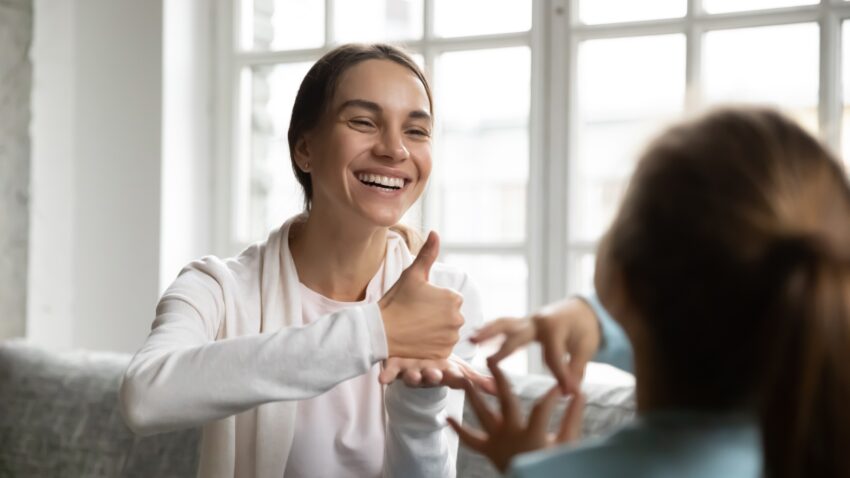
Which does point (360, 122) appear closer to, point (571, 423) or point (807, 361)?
point (571, 423)

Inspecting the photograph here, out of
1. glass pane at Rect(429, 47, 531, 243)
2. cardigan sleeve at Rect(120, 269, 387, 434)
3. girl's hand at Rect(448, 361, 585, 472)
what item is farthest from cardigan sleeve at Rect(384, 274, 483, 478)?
glass pane at Rect(429, 47, 531, 243)

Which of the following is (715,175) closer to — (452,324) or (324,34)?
(452,324)

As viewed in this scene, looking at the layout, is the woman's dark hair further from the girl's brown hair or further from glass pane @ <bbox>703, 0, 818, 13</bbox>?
glass pane @ <bbox>703, 0, 818, 13</bbox>

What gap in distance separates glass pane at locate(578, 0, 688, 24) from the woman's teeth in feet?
3.84

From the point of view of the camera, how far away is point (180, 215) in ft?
10.1

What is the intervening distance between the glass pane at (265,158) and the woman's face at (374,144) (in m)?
1.39

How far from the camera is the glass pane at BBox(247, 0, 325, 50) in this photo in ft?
10.0

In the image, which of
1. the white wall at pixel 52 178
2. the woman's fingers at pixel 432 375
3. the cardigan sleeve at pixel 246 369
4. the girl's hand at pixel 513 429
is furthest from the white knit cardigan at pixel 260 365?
the white wall at pixel 52 178

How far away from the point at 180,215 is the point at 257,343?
1789 millimetres

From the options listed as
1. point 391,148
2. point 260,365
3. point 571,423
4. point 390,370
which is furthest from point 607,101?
point 571,423

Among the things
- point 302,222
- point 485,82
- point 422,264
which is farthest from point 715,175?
point 485,82

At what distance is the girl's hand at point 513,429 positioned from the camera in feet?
3.30

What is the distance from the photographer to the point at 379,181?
1715 mm

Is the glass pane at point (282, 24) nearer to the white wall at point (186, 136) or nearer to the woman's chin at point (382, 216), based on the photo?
the white wall at point (186, 136)
